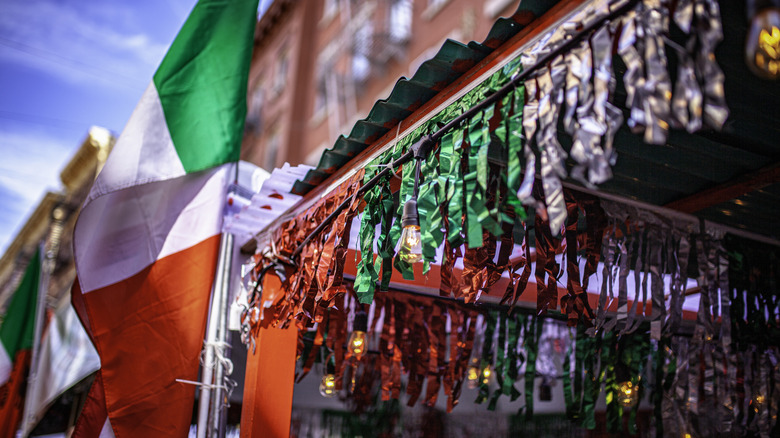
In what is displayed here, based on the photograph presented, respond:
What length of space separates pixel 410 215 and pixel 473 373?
310 cm

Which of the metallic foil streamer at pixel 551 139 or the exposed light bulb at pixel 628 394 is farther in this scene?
the exposed light bulb at pixel 628 394

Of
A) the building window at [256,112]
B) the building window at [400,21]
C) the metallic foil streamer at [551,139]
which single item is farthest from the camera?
the building window at [256,112]

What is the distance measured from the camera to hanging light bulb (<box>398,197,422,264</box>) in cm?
274

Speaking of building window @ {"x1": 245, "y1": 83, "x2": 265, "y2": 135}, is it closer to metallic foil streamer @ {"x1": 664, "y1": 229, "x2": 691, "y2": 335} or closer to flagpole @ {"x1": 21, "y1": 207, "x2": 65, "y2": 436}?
flagpole @ {"x1": 21, "y1": 207, "x2": 65, "y2": 436}

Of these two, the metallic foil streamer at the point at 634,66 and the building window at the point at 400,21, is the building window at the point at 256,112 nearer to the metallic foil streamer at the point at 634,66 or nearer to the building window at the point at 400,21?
the building window at the point at 400,21

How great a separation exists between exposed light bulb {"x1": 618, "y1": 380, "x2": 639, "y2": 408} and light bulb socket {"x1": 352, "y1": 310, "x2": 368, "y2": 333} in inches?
84.7

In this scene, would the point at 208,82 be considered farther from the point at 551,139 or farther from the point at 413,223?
the point at 551,139

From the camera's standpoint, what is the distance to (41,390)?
8.30 m

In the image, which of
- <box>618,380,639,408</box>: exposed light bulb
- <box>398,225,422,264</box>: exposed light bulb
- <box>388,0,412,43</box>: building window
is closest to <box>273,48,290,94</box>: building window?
<box>388,0,412,43</box>: building window

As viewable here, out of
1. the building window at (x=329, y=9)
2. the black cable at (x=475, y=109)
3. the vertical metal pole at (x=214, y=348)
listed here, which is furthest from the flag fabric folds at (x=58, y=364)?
the building window at (x=329, y=9)

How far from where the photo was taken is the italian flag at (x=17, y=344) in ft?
28.0

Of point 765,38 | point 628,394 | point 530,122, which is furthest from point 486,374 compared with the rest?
point 765,38

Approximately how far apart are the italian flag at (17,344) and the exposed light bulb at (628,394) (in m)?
7.65

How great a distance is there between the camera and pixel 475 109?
2.64 metres
